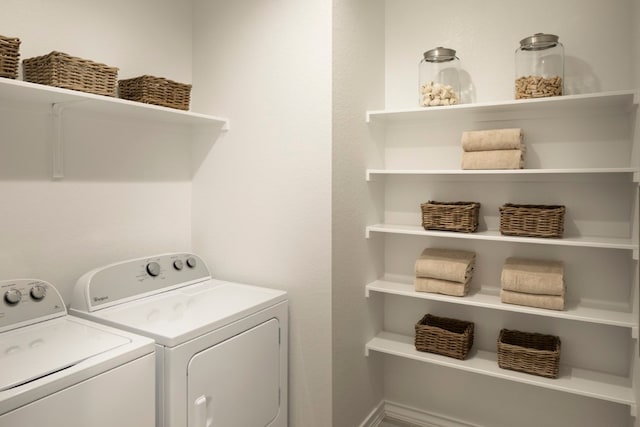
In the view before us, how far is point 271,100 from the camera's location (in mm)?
2223

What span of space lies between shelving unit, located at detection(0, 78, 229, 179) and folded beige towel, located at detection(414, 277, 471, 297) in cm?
133

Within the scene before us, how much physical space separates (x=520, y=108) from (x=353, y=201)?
89cm

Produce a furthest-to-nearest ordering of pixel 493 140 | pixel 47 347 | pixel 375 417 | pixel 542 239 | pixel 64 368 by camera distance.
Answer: pixel 375 417 < pixel 493 140 < pixel 542 239 < pixel 47 347 < pixel 64 368

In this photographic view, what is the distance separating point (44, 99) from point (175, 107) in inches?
21.3

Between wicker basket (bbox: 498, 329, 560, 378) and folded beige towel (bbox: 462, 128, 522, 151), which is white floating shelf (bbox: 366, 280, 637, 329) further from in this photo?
folded beige towel (bbox: 462, 128, 522, 151)

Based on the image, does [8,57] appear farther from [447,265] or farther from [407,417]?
[407,417]

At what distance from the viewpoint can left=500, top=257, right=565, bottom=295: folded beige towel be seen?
1.97 meters

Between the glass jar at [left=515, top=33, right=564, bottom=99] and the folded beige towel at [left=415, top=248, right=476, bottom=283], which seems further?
the folded beige towel at [left=415, top=248, right=476, bottom=283]

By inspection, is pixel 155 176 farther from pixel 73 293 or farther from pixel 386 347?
pixel 386 347

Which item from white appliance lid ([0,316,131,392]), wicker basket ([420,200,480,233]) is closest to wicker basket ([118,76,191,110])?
white appliance lid ([0,316,131,392])

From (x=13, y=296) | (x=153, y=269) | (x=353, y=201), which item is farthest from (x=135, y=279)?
(x=353, y=201)

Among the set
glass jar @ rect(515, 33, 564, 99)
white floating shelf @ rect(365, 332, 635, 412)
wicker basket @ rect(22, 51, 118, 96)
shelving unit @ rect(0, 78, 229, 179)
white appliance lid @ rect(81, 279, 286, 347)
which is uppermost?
glass jar @ rect(515, 33, 564, 99)

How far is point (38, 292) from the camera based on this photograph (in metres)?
1.70

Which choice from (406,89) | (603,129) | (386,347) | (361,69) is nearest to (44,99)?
(361,69)
